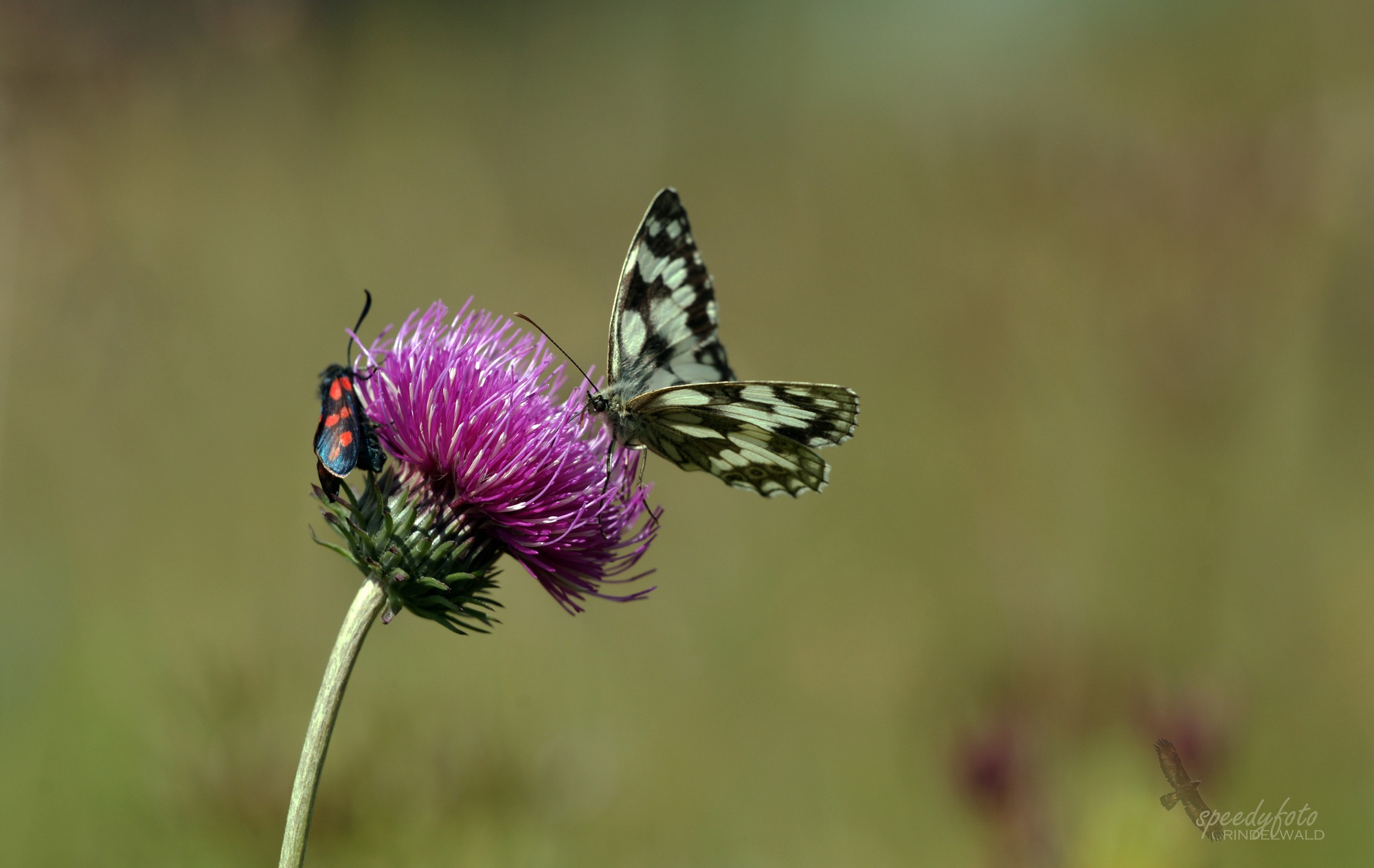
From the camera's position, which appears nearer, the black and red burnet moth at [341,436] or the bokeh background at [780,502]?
the black and red burnet moth at [341,436]

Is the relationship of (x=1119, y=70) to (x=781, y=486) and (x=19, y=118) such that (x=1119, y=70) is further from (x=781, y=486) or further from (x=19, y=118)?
(x=19, y=118)

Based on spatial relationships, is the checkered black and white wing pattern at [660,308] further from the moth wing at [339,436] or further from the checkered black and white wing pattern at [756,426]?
the moth wing at [339,436]

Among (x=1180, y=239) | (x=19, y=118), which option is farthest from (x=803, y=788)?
(x=19, y=118)

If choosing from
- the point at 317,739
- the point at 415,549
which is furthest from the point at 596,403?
the point at 317,739
